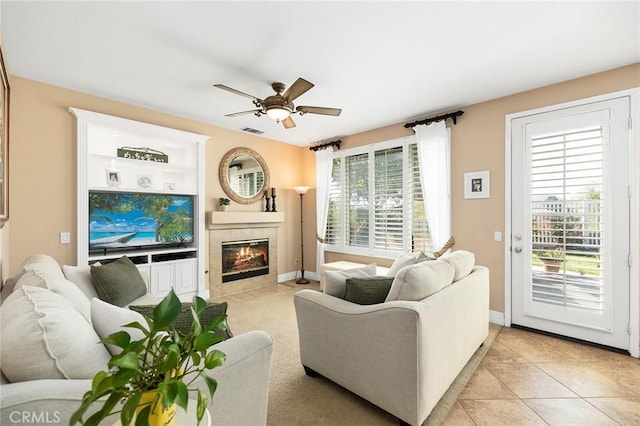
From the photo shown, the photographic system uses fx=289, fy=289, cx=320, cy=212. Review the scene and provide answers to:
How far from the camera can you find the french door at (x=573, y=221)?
2.70 meters

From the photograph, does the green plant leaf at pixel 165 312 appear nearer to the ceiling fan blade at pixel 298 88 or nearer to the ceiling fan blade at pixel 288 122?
the ceiling fan blade at pixel 298 88

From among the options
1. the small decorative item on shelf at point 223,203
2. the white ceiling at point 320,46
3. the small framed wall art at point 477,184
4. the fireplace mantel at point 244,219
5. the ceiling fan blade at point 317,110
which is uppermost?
the white ceiling at point 320,46

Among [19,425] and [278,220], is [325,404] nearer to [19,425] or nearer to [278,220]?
[19,425]

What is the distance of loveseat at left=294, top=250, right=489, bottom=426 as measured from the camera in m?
1.66

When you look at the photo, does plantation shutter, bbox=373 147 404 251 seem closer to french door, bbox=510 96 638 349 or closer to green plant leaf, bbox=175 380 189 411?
french door, bbox=510 96 638 349

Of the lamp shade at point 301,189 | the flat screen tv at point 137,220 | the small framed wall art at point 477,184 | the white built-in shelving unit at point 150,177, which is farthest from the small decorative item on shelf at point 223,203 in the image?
the small framed wall art at point 477,184

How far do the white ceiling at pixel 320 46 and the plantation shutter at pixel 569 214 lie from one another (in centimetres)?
73

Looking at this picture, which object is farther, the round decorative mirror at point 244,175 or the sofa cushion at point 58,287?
the round decorative mirror at point 244,175

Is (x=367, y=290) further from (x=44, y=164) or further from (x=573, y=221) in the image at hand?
(x=44, y=164)

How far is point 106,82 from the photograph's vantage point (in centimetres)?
306

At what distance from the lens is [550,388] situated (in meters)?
2.15

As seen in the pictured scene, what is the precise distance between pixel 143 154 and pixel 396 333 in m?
3.89

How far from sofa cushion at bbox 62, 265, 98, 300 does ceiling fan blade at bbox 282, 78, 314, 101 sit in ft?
7.87

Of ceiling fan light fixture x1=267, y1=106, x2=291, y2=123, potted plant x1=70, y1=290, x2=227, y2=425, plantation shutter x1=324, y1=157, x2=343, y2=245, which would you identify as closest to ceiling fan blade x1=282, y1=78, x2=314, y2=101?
ceiling fan light fixture x1=267, y1=106, x2=291, y2=123
